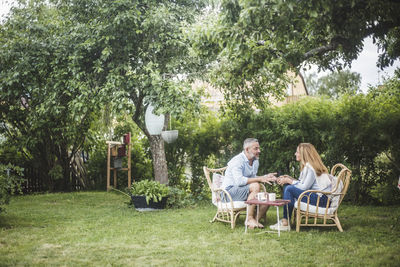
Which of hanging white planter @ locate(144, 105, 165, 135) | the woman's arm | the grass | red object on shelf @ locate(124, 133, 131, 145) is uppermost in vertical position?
hanging white planter @ locate(144, 105, 165, 135)

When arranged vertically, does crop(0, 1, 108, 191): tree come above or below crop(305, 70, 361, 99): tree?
below

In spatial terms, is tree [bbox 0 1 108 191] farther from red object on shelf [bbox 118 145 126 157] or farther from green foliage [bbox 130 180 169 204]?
red object on shelf [bbox 118 145 126 157]

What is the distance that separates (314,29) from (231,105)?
2.67 m

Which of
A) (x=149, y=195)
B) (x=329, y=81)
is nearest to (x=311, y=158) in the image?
(x=149, y=195)

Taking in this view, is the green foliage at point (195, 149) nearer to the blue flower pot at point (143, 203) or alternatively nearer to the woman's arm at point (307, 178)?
the blue flower pot at point (143, 203)

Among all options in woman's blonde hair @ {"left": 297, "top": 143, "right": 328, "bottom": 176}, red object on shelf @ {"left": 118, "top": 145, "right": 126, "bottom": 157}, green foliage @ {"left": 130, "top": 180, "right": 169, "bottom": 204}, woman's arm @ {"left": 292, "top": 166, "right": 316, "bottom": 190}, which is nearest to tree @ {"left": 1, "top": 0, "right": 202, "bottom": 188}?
green foliage @ {"left": 130, "top": 180, "right": 169, "bottom": 204}

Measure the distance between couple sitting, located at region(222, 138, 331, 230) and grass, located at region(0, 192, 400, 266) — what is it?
1.27 feet

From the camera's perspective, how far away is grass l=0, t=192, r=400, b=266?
403 cm

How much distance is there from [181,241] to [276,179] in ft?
5.48

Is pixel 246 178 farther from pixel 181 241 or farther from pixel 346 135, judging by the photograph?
pixel 346 135

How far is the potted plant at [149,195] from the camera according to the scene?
7516 millimetres

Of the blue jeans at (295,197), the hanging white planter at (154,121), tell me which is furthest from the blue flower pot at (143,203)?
the blue jeans at (295,197)

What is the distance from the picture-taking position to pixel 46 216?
278 inches

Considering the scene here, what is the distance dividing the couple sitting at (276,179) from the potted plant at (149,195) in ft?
Answer: 6.81
